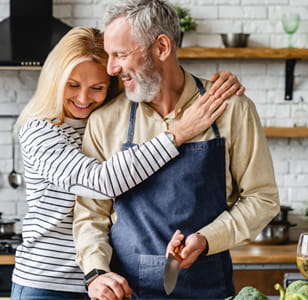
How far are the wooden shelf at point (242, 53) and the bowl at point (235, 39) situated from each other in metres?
0.08

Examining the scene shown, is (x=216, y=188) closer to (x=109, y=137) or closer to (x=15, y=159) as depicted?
(x=109, y=137)

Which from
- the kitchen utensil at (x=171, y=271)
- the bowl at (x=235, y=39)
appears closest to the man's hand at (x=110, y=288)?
the kitchen utensil at (x=171, y=271)

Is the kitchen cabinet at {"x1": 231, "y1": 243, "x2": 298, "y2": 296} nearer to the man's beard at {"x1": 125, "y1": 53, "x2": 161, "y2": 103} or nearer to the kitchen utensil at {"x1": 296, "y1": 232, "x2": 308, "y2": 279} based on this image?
the man's beard at {"x1": 125, "y1": 53, "x2": 161, "y2": 103}

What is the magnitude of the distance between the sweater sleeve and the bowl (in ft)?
7.15

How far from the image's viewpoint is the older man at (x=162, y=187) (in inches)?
79.7

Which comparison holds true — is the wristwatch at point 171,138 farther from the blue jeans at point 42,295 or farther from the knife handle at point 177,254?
the blue jeans at point 42,295

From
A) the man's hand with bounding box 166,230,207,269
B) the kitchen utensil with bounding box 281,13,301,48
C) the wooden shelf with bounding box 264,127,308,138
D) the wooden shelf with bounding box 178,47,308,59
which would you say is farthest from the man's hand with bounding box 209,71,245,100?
the kitchen utensil with bounding box 281,13,301,48

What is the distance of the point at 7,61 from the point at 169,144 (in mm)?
2162

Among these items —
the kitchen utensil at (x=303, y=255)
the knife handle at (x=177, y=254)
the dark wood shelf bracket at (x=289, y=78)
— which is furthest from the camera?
the dark wood shelf bracket at (x=289, y=78)

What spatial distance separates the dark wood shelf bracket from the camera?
4.21 metres

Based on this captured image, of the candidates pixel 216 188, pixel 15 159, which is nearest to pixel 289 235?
pixel 15 159

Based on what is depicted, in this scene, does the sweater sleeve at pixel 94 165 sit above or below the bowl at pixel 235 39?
below

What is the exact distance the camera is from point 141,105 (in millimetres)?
2145

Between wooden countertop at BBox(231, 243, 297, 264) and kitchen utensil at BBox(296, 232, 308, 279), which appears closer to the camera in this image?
kitchen utensil at BBox(296, 232, 308, 279)
